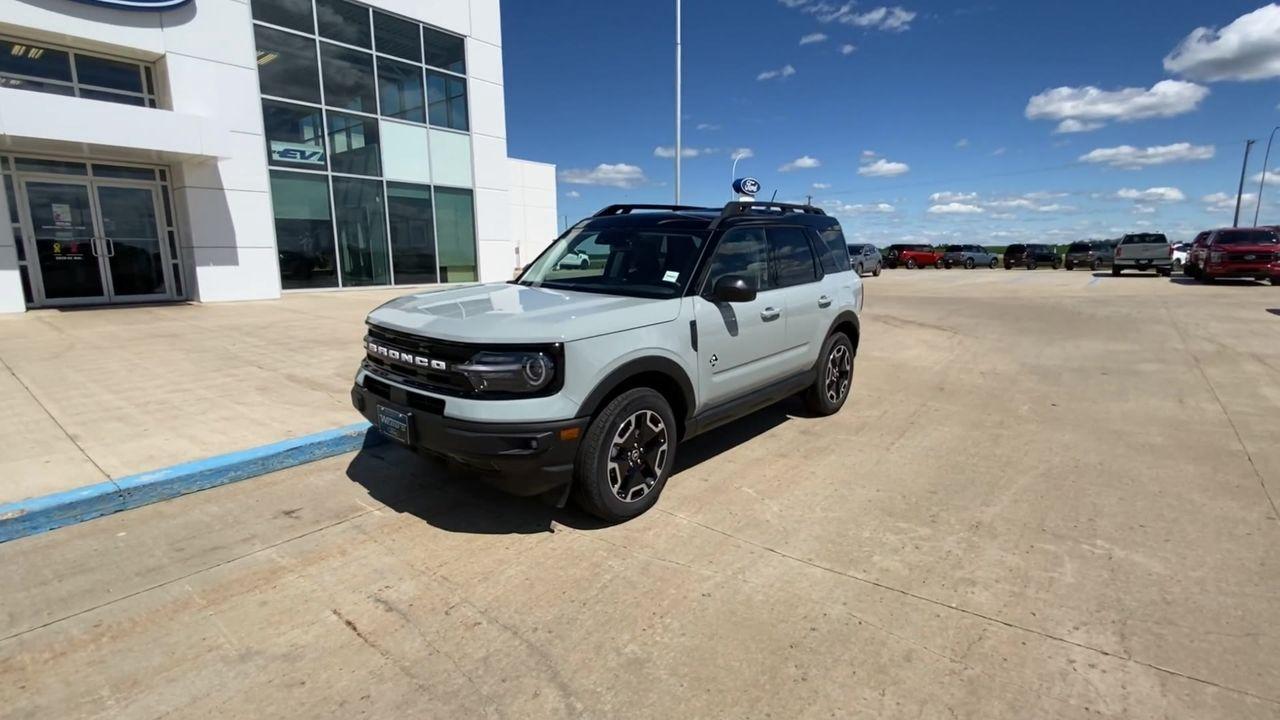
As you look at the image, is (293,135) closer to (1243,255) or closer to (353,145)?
(353,145)

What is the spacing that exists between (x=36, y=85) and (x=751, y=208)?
1435cm

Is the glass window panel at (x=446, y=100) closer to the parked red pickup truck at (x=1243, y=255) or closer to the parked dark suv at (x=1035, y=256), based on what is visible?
the parked red pickup truck at (x=1243, y=255)

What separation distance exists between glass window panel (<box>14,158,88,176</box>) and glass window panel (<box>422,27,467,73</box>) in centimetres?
836

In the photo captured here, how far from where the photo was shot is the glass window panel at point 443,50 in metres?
17.2

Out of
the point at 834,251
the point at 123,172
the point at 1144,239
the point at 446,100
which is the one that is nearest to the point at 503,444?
the point at 834,251

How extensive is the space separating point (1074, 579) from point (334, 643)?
3.44m

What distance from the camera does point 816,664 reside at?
2512 mm

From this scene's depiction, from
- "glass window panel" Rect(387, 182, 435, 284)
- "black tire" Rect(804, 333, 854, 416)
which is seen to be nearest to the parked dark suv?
"glass window panel" Rect(387, 182, 435, 284)

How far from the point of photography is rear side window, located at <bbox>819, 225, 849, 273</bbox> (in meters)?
5.81

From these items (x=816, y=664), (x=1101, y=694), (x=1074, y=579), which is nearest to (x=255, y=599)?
(x=816, y=664)

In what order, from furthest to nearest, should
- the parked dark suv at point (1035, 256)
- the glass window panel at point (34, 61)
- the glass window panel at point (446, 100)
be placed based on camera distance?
the parked dark suv at point (1035, 256) < the glass window panel at point (446, 100) < the glass window panel at point (34, 61)

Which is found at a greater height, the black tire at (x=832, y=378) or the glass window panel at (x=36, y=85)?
the glass window panel at (x=36, y=85)

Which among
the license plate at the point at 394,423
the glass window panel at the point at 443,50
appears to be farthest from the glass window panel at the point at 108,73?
the license plate at the point at 394,423

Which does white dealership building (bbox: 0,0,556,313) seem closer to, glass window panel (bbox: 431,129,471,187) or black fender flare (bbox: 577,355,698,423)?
glass window panel (bbox: 431,129,471,187)
